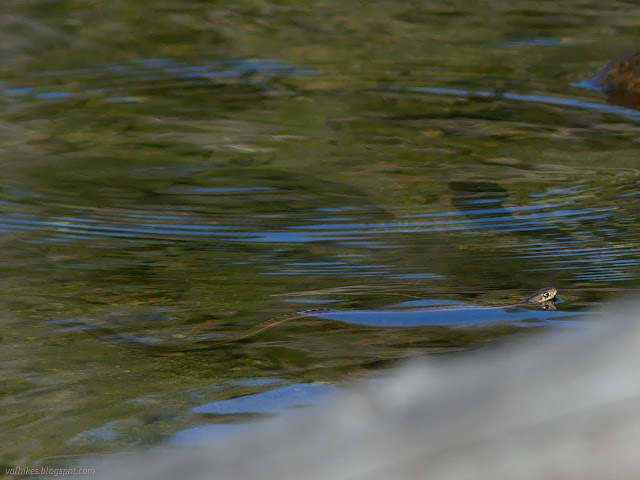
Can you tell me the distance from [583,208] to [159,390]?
7.45ft

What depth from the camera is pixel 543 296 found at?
283 cm

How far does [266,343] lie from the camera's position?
8.52 feet

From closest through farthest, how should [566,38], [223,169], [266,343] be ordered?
[266,343] → [223,169] → [566,38]

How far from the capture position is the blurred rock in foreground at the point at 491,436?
1.31ft

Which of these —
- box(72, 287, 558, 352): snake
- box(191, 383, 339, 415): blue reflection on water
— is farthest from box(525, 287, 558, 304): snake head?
box(191, 383, 339, 415): blue reflection on water

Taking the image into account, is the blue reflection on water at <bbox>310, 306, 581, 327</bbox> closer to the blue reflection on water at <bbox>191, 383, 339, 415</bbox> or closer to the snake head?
the snake head

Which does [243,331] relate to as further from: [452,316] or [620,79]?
[620,79]

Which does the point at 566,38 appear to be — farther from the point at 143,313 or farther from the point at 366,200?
the point at 143,313

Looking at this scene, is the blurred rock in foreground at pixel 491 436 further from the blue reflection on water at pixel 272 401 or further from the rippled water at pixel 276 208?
the blue reflection on water at pixel 272 401

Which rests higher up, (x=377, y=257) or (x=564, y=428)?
(x=564, y=428)

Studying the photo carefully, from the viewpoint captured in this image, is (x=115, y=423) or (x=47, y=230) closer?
(x=115, y=423)

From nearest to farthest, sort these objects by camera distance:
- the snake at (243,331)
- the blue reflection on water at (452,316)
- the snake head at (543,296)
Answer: the snake at (243,331)
the blue reflection on water at (452,316)
the snake head at (543,296)

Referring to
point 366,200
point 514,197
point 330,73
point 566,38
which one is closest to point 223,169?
point 366,200

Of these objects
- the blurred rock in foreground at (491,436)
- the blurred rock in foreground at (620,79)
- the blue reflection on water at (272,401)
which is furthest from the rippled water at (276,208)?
the blurred rock in foreground at (491,436)
